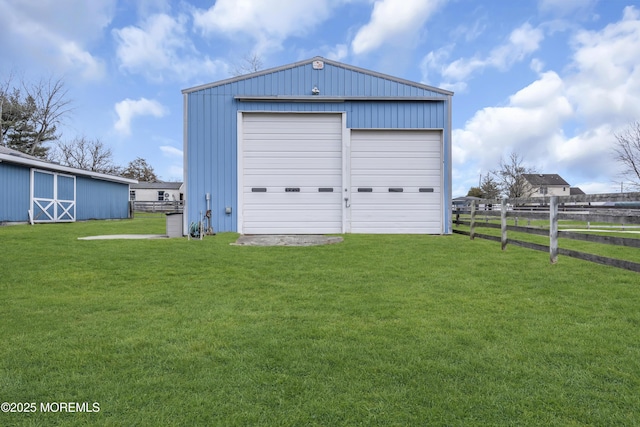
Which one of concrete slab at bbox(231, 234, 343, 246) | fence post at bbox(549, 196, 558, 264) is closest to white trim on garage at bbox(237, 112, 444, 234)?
concrete slab at bbox(231, 234, 343, 246)

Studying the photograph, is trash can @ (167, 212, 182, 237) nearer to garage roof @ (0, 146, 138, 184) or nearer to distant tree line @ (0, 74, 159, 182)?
garage roof @ (0, 146, 138, 184)

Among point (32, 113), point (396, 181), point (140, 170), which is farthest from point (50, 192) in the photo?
point (140, 170)

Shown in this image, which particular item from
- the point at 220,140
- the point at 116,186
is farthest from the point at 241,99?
the point at 116,186

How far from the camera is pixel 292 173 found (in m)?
10.3

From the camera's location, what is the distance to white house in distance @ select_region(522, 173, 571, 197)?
51.9 m

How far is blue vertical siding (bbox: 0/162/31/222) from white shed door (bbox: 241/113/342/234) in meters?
10.7

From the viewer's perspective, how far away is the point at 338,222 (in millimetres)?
10328

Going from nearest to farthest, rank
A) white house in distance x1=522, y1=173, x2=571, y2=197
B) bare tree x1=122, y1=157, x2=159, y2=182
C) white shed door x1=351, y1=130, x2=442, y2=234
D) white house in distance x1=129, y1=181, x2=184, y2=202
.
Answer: white shed door x1=351, y1=130, x2=442, y2=234 < white house in distance x1=129, y1=181, x2=184, y2=202 < bare tree x1=122, y1=157, x2=159, y2=182 < white house in distance x1=522, y1=173, x2=571, y2=197

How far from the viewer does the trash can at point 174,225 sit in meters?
9.64

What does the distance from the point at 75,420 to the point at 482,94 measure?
13470mm

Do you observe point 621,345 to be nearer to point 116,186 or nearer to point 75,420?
point 75,420

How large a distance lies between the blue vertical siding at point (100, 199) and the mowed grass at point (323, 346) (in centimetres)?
1599

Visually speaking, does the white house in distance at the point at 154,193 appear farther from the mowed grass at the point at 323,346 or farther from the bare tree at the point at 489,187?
the mowed grass at the point at 323,346

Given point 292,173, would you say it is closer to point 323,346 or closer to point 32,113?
point 323,346
